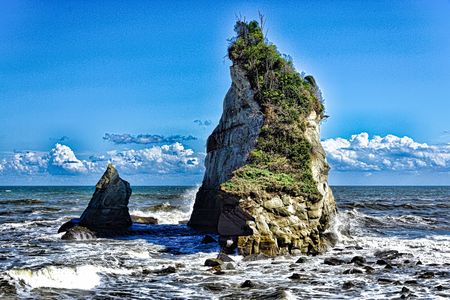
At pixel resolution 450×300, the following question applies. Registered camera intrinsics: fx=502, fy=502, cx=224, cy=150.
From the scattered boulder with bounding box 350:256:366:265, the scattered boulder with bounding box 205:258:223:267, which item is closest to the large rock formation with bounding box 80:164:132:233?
the scattered boulder with bounding box 205:258:223:267

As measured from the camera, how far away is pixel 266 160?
101ft

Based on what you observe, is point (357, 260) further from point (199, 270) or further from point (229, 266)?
point (199, 270)

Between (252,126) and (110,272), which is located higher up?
(252,126)

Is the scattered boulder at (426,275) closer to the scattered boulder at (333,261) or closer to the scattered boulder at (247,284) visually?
the scattered boulder at (333,261)

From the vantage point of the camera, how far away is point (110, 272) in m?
20.5

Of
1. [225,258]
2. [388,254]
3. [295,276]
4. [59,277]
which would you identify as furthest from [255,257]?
[59,277]

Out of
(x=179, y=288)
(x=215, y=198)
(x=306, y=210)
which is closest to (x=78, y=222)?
(x=215, y=198)

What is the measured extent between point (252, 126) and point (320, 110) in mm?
6306

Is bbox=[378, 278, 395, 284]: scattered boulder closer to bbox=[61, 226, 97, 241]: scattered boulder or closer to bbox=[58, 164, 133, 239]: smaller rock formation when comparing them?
bbox=[61, 226, 97, 241]: scattered boulder

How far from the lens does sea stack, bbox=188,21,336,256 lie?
81.9 ft

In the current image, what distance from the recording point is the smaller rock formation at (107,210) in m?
33.7

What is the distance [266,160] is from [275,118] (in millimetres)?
3678

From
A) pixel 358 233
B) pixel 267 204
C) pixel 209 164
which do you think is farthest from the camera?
pixel 209 164

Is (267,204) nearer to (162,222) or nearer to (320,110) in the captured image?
(320,110)
